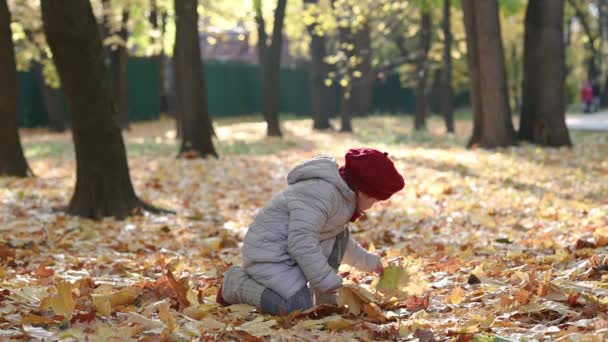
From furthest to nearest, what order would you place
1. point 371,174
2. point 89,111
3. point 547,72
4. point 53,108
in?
point 53,108 < point 547,72 < point 89,111 < point 371,174

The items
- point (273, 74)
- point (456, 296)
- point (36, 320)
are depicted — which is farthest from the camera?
point (273, 74)

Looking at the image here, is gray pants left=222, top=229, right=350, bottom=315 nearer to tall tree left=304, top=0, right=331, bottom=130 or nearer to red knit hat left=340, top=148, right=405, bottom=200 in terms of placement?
red knit hat left=340, top=148, right=405, bottom=200

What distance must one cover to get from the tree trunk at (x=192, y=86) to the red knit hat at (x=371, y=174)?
466 inches

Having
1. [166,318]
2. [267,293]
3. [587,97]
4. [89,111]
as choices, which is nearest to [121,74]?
[89,111]

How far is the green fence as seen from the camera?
108 ft

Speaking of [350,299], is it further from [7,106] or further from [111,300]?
[7,106]

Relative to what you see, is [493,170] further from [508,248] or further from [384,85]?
[384,85]

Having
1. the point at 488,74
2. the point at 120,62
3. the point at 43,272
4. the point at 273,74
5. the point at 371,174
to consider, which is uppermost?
the point at 120,62

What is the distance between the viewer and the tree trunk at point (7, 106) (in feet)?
43.5

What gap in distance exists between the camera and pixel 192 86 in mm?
16094

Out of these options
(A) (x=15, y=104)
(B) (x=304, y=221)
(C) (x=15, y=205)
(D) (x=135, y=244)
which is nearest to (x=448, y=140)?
(A) (x=15, y=104)

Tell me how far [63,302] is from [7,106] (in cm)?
1000

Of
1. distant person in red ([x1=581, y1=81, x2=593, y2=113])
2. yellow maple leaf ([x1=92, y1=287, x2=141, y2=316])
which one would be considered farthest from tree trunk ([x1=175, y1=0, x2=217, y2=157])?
distant person in red ([x1=581, y1=81, x2=593, y2=113])

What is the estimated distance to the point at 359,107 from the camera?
40844 mm
